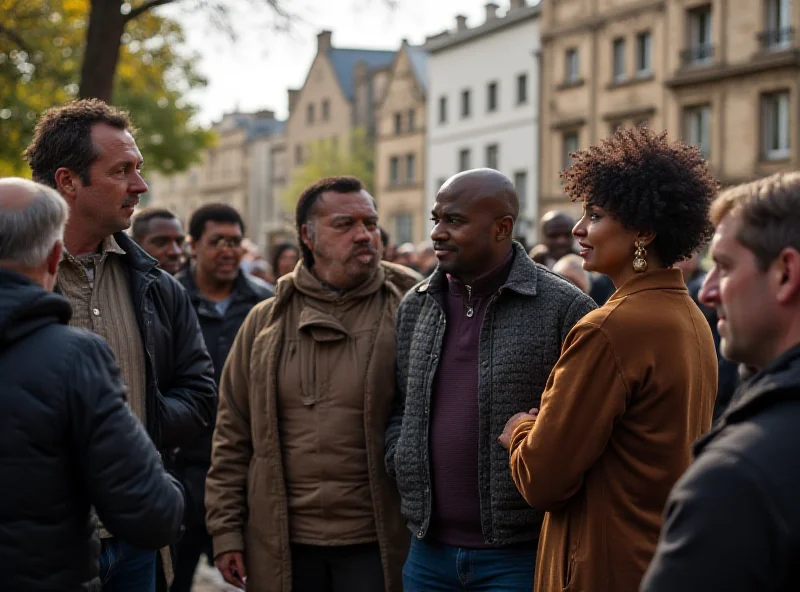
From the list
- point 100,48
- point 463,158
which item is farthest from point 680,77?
point 100,48

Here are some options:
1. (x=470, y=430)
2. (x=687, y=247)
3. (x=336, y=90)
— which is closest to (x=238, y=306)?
(x=470, y=430)

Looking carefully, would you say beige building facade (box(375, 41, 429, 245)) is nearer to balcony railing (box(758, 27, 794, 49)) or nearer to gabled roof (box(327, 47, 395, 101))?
gabled roof (box(327, 47, 395, 101))

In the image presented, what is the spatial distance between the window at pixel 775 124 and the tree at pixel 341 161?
24242 mm

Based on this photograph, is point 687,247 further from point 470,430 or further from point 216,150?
point 216,150

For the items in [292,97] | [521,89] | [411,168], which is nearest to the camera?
[521,89]

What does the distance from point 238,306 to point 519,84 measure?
1458 inches

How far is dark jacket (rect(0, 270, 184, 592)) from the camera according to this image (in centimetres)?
281

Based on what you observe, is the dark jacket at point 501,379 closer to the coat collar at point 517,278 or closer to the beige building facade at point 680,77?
the coat collar at point 517,278

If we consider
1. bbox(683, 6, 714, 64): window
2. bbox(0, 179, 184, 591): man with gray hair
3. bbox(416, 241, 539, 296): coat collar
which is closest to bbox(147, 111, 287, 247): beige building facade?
bbox(683, 6, 714, 64): window

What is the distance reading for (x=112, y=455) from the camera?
287 centimetres

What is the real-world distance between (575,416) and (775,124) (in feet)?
103

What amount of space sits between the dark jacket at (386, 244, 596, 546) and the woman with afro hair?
45cm

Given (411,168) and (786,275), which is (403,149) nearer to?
(411,168)

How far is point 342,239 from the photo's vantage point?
5.07m
